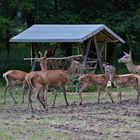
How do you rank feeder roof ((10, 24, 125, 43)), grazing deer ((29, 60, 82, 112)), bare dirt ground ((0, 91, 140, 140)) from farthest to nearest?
feeder roof ((10, 24, 125, 43)), grazing deer ((29, 60, 82, 112)), bare dirt ground ((0, 91, 140, 140))

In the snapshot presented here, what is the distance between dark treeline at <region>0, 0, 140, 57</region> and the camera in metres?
28.2

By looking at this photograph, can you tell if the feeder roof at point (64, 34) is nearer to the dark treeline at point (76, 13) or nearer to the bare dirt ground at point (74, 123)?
the dark treeline at point (76, 13)

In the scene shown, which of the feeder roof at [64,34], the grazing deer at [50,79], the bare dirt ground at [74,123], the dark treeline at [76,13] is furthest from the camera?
the dark treeline at [76,13]

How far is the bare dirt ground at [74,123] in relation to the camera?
10.2 metres

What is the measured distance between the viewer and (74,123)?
11.7 meters

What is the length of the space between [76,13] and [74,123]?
19.2m

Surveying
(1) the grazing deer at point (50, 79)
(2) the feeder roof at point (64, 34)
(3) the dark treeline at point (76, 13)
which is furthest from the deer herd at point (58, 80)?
(3) the dark treeline at point (76, 13)

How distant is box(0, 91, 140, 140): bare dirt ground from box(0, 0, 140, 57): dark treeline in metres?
13.0

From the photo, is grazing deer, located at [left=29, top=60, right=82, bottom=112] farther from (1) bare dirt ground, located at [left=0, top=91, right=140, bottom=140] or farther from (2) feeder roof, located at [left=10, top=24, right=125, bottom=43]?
Result: (2) feeder roof, located at [left=10, top=24, right=125, bottom=43]

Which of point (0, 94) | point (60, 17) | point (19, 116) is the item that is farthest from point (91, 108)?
point (60, 17)

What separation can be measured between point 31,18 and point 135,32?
5869mm

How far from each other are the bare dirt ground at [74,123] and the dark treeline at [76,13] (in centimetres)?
1305

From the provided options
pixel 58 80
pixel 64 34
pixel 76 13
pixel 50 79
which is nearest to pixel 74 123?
pixel 50 79

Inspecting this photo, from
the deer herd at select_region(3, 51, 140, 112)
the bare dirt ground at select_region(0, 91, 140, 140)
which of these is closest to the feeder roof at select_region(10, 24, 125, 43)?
the deer herd at select_region(3, 51, 140, 112)
